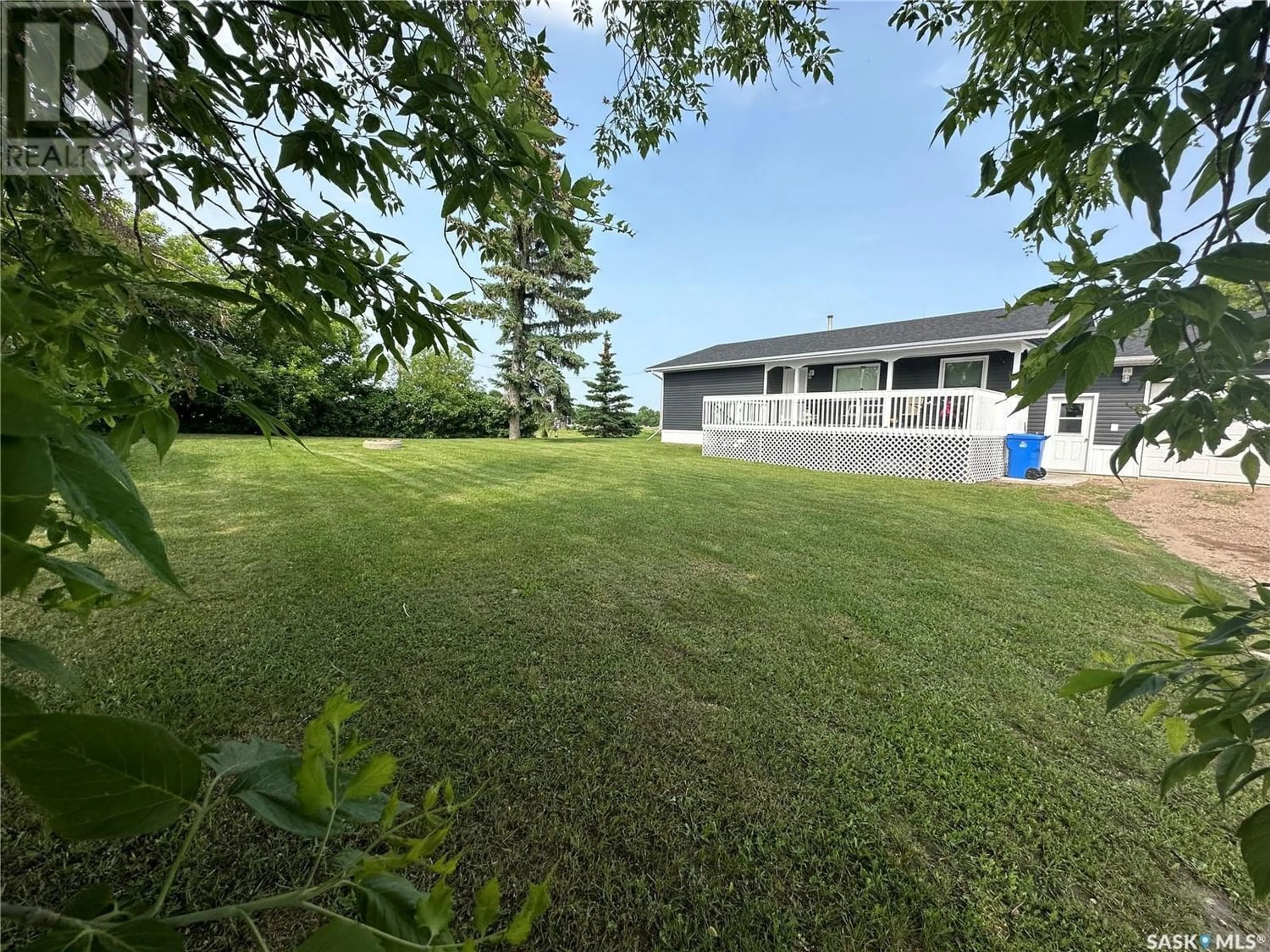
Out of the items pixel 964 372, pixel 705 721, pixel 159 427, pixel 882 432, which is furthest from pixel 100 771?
pixel 964 372

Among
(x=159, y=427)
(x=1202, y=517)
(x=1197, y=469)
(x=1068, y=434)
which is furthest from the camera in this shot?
(x=1068, y=434)

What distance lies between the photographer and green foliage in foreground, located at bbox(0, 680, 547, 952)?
15.5 inches

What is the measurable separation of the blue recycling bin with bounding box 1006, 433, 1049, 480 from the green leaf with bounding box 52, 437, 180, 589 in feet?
43.2

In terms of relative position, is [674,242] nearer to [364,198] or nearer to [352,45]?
[364,198]

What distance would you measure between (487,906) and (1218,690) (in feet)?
3.87

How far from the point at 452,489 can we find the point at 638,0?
6008 mm

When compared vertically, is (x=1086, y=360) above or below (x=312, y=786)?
above

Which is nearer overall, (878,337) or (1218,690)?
(1218,690)

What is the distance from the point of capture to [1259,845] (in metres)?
0.67

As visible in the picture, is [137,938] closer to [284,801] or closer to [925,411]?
[284,801]

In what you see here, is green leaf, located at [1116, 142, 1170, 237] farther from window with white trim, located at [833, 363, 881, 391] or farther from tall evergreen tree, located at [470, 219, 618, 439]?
tall evergreen tree, located at [470, 219, 618, 439]

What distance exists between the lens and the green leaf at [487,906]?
1.39 feet

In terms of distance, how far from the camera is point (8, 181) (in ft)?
4.39

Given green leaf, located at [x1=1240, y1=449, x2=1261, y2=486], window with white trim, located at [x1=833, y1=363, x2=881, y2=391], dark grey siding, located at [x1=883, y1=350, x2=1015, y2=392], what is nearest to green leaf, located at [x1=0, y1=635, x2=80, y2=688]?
green leaf, located at [x1=1240, y1=449, x2=1261, y2=486]
